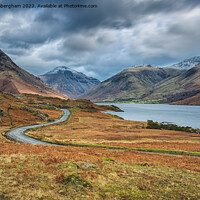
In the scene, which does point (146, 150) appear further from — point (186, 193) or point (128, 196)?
point (128, 196)

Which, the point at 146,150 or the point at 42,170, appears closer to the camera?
the point at 42,170

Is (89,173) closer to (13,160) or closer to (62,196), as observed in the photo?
(62,196)

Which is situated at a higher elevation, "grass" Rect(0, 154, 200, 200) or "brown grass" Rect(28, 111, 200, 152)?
"grass" Rect(0, 154, 200, 200)

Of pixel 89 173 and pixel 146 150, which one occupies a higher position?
pixel 89 173

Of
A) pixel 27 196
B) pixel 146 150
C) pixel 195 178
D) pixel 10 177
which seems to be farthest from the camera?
pixel 146 150

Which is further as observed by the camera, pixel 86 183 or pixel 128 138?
pixel 128 138

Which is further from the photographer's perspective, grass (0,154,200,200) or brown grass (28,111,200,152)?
brown grass (28,111,200,152)

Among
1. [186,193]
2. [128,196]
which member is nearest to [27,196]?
[128,196]

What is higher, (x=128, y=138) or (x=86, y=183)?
(x=86, y=183)

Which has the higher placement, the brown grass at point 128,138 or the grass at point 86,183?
the grass at point 86,183

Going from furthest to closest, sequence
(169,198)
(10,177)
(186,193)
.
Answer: (10,177) < (186,193) < (169,198)

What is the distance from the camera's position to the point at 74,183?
13469mm

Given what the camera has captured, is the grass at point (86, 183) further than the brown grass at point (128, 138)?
No

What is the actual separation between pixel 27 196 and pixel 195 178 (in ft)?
53.3
